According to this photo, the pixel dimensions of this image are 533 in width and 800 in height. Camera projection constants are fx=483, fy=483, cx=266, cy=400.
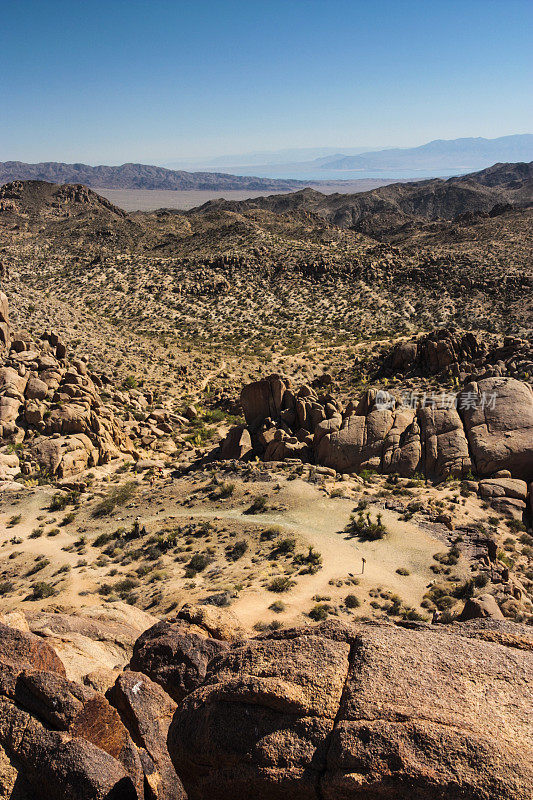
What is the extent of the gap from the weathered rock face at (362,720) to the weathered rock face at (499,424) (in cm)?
2237

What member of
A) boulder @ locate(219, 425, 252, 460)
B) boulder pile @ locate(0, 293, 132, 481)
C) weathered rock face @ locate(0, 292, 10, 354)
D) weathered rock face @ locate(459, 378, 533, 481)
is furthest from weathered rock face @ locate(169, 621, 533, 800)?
weathered rock face @ locate(0, 292, 10, 354)

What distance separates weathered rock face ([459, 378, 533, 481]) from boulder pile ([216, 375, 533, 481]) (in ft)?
0.17

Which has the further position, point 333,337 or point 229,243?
point 229,243

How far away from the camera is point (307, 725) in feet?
22.6

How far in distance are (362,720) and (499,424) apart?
2668 centimetres

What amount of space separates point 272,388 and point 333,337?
1116 inches

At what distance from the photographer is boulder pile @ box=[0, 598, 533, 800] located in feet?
19.8

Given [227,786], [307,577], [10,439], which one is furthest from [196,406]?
[227,786]

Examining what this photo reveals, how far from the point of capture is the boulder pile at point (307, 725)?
6.05 meters

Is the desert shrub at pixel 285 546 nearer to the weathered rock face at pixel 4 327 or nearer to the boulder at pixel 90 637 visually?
the boulder at pixel 90 637

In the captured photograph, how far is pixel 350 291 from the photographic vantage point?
75.4m

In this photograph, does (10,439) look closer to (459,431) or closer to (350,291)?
(459,431)

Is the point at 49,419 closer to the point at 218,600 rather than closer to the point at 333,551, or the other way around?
the point at 218,600

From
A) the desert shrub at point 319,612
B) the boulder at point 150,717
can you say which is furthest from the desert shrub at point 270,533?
the boulder at point 150,717
